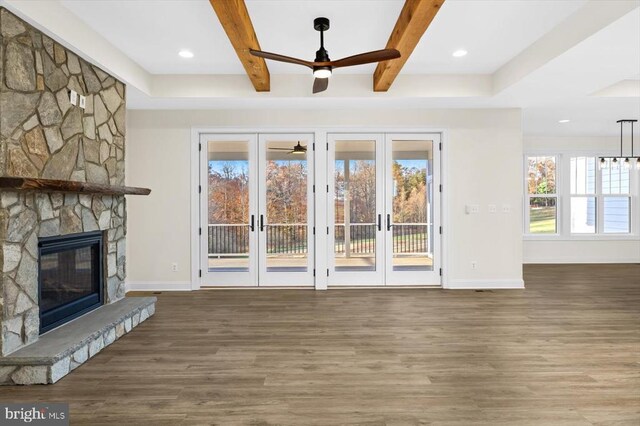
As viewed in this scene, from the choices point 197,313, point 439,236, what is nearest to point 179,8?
point 197,313

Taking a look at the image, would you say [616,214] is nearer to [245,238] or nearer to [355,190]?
[355,190]

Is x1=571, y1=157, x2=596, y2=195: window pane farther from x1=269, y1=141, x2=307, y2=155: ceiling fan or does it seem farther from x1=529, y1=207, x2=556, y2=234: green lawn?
x1=269, y1=141, x2=307, y2=155: ceiling fan

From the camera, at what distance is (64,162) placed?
3.30m

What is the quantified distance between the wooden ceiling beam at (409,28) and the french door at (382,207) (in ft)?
4.75

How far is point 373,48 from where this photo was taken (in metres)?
4.12

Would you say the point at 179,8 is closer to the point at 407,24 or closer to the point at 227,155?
the point at 407,24

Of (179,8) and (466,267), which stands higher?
(179,8)

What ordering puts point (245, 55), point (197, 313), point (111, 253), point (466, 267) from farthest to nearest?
point (466, 267), point (197, 313), point (111, 253), point (245, 55)


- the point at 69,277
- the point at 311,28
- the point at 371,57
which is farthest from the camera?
the point at 311,28

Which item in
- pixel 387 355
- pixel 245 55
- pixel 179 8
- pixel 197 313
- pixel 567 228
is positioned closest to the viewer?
pixel 387 355

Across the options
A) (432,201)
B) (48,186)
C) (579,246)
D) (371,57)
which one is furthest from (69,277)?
(579,246)

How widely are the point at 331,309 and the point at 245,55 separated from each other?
2.95 meters

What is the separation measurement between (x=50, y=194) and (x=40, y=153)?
0.34m

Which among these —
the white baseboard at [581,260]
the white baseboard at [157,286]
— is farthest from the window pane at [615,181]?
the white baseboard at [157,286]
